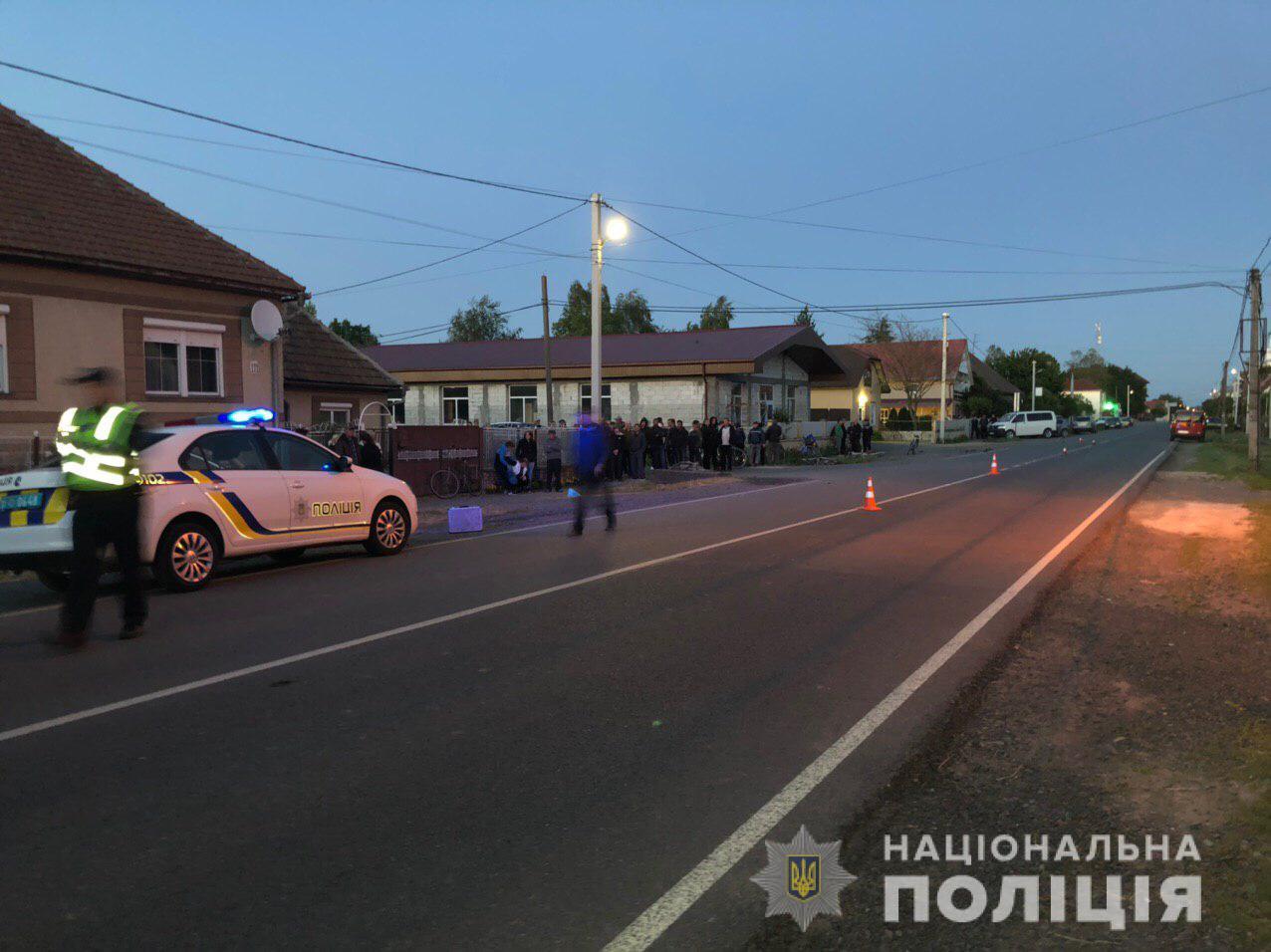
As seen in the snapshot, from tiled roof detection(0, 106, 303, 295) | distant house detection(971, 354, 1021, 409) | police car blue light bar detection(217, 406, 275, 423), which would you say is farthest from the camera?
distant house detection(971, 354, 1021, 409)

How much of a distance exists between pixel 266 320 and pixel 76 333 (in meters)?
3.61

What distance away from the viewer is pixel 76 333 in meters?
18.5

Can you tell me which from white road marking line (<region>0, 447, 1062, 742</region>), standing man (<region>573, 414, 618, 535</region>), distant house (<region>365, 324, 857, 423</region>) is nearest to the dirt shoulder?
white road marking line (<region>0, 447, 1062, 742</region>)

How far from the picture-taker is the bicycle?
74.7 ft

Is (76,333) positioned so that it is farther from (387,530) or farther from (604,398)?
(604,398)

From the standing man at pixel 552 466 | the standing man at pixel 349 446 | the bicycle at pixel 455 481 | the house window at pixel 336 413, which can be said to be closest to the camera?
the standing man at pixel 349 446

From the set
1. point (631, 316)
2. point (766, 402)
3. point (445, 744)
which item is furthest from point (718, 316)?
point (445, 744)

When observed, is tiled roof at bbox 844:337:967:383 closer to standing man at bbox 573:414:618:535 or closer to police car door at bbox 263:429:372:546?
standing man at bbox 573:414:618:535

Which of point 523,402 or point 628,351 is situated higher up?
point 628,351

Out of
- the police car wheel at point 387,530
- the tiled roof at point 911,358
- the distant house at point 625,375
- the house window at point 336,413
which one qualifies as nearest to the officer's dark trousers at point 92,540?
Result: the police car wheel at point 387,530

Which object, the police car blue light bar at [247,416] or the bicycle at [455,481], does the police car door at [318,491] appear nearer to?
the police car blue light bar at [247,416]

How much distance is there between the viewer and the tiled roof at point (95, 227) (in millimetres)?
17922

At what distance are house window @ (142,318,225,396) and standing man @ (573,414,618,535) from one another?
10018mm

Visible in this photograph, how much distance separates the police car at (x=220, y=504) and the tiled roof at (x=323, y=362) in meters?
15.7
